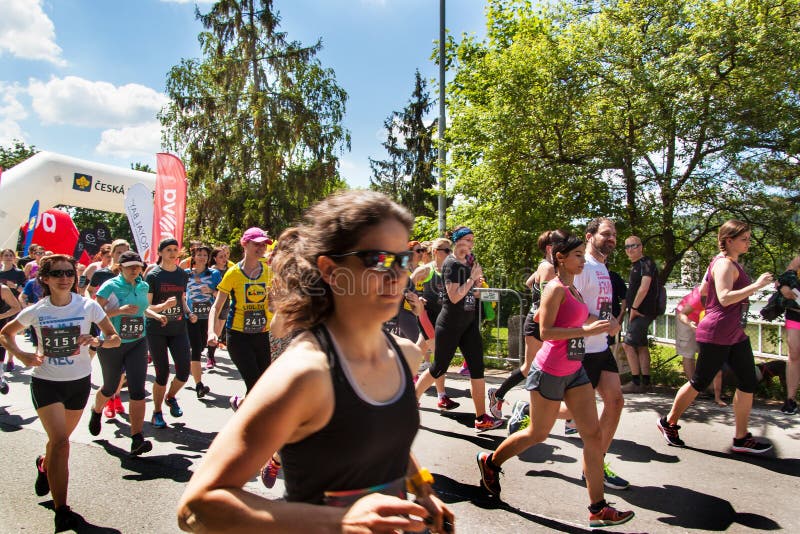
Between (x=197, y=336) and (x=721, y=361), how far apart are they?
6161 mm

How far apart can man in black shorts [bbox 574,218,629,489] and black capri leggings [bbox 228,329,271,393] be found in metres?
2.87

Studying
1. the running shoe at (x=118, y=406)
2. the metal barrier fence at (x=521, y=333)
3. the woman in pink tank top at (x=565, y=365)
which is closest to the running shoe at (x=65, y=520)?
the running shoe at (x=118, y=406)

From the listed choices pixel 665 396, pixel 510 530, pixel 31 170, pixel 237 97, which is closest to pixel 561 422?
pixel 665 396

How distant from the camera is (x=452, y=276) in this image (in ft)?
18.4

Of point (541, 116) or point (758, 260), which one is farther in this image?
point (541, 116)

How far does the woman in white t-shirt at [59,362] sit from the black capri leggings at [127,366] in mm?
727

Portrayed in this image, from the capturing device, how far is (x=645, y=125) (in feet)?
26.2

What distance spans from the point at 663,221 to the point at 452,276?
4339mm

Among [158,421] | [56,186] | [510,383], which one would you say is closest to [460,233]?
[510,383]

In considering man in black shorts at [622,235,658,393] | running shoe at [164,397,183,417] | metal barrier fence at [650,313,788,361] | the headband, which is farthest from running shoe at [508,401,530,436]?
metal barrier fence at [650,313,788,361]

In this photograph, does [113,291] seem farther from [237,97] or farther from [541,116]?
Answer: [237,97]

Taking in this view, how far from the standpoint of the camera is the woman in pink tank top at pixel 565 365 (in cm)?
344

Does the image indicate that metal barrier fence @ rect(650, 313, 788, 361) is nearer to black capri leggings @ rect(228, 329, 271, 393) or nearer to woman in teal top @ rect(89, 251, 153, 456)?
black capri leggings @ rect(228, 329, 271, 393)

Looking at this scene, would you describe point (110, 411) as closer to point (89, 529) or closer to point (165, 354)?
point (165, 354)
